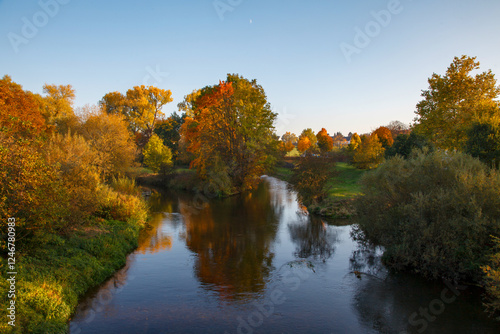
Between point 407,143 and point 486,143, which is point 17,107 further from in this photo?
point 407,143

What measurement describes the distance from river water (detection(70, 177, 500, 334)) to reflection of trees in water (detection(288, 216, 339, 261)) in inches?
2.6

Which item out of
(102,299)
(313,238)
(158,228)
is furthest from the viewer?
(158,228)

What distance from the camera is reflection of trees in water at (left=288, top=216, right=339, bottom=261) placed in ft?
54.9

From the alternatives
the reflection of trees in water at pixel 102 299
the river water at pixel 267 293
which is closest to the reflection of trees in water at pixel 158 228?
the river water at pixel 267 293

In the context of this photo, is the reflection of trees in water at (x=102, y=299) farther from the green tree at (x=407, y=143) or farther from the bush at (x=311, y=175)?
the green tree at (x=407, y=143)

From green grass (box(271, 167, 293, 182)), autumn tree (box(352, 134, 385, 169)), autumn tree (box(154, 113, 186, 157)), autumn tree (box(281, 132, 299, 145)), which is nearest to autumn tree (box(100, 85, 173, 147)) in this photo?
autumn tree (box(154, 113, 186, 157))

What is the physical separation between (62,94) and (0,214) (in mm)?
44175

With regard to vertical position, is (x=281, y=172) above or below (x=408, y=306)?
above

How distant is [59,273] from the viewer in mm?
11047

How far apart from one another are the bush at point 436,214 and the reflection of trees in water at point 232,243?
5.99 m

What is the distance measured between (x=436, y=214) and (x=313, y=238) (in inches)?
337

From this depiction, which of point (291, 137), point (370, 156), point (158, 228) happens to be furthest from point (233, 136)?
point (291, 137)

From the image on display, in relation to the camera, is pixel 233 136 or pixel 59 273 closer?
pixel 59 273

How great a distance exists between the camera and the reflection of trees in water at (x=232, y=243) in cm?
1313
